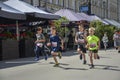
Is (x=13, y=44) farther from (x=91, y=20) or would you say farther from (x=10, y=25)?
(x=91, y=20)

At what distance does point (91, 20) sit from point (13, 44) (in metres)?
18.7

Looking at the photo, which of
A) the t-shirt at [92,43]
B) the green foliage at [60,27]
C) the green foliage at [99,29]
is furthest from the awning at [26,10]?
the green foliage at [99,29]

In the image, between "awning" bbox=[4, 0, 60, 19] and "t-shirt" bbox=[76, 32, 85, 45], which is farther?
"awning" bbox=[4, 0, 60, 19]

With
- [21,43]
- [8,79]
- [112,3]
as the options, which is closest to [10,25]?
[21,43]

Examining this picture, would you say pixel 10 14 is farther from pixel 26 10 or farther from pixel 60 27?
pixel 60 27

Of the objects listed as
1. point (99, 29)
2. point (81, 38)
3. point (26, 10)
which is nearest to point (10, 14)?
point (26, 10)

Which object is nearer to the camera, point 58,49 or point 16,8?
point 58,49

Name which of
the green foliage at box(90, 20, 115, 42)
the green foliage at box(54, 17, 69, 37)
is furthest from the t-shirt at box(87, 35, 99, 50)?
the green foliage at box(90, 20, 115, 42)

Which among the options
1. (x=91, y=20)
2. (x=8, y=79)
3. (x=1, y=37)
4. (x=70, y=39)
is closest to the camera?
(x=8, y=79)

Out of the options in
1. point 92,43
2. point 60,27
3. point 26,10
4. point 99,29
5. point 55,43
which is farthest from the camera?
point 99,29

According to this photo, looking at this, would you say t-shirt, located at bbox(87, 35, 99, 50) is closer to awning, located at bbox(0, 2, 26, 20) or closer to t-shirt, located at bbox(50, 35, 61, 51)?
t-shirt, located at bbox(50, 35, 61, 51)

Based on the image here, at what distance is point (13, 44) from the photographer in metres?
22.3

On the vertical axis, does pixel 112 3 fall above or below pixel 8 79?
above

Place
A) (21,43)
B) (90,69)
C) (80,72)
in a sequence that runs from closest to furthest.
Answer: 1. (80,72)
2. (90,69)
3. (21,43)
